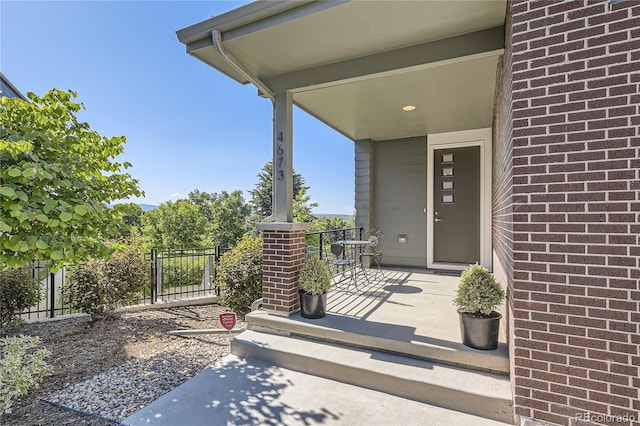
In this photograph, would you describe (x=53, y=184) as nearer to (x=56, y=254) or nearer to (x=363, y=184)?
(x=56, y=254)

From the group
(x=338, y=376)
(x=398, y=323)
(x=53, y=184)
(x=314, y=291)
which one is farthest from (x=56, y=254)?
(x=398, y=323)

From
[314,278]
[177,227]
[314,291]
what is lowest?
[314,291]

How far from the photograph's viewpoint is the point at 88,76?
9820mm

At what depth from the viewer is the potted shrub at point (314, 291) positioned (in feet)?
10.6

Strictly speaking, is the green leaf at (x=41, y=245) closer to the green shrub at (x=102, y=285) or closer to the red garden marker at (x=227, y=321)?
the red garden marker at (x=227, y=321)

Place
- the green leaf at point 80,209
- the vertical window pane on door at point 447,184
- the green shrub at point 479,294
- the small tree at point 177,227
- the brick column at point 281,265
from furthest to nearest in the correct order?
1. the small tree at point 177,227
2. the vertical window pane on door at point 447,184
3. the brick column at point 281,265
4. the green shrub at point 479,294
5. the green leaf at point 80,209

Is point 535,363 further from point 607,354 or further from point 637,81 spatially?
point 637,81

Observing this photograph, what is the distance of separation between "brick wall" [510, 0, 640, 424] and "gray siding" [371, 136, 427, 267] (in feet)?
13.7

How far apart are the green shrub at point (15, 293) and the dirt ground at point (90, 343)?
0.70 ft

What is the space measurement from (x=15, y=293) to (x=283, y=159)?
14.5 ft

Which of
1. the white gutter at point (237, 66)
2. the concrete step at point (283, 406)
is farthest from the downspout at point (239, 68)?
the concrete step at point (283, 406)

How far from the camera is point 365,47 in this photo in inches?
117

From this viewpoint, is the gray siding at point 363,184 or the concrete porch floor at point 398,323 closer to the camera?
the concrete porch floor at point 398,323

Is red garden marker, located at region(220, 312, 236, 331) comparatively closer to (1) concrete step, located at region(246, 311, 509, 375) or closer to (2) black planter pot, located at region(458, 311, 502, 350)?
(1) concrete step, located at region(246, 311, 509, 375)
